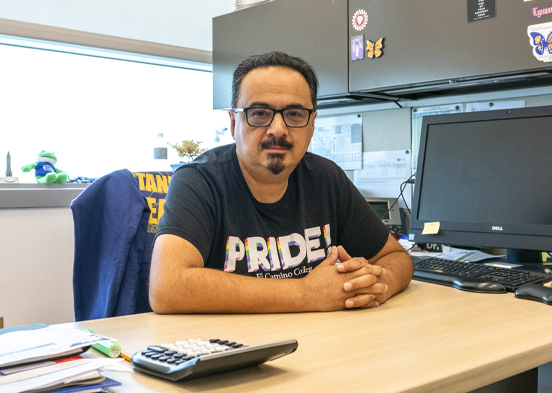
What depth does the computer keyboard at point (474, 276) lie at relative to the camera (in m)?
1.38

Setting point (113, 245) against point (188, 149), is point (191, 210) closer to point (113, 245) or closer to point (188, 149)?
point (113, 245)

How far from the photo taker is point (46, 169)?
2447mm

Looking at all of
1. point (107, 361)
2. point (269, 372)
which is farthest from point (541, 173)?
point (107, 361)

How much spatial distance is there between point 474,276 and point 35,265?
5.27ft

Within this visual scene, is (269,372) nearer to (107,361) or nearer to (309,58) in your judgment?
(107,361)

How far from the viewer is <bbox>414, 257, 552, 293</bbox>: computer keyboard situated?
1.38 metres

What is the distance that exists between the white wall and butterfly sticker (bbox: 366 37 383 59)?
1325 mm

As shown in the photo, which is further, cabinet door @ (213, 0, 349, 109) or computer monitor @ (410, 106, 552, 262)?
cabinet door @ (213, 0, 349, 109)

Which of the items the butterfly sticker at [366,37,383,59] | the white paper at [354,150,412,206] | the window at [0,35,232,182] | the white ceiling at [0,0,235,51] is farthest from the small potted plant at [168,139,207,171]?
the butterfly sticker at [366,37,383,59]

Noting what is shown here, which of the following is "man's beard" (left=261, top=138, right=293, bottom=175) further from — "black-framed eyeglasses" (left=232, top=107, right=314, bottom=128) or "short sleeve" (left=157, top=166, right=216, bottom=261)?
"short sleeve" (left=157, top=166, right=216, bottom=261)

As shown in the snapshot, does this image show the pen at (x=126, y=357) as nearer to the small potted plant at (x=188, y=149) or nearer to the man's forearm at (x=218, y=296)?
the man's forearm at (x=218, y=296)

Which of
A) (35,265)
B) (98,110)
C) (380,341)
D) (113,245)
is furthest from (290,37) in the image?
(380,341)

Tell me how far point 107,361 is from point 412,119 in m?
1.91

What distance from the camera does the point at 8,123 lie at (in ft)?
8.03
